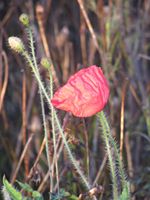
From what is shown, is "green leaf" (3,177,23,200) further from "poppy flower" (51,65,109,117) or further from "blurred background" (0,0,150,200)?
"blurred background" (0,0,150,200)

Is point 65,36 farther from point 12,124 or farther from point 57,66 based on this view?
point 12,124

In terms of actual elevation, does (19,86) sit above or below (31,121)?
above

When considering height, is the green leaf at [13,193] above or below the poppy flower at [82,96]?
below

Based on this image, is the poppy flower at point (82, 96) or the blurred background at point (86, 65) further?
the blurred background at point (86, 65)

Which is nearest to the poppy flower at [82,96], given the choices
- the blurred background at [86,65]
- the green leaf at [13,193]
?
the green leaf at [13,193]

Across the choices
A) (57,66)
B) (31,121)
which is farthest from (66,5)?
(31,121)

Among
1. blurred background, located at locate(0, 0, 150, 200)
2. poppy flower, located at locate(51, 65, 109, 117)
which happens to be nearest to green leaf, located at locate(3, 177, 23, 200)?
poppy flower, located at locate(51, 65, 109, 117)

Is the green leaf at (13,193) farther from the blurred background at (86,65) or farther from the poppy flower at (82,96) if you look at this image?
the blurred background at (86,65)
